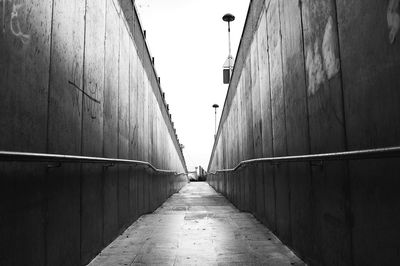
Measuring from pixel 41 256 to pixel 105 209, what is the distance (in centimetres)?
167

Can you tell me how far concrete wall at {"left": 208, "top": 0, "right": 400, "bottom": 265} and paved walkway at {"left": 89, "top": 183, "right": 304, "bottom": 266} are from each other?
0.27 m

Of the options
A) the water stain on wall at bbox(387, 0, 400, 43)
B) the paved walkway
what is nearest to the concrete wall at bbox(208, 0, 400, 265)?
the water stain on wall at bbox(387, 0, 400, 43)

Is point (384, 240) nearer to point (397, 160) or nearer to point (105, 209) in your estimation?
point (397, 160)

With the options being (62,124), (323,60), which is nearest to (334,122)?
(323,60)

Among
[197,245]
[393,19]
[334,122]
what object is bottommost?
[197,245]

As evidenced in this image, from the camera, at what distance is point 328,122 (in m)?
2.70

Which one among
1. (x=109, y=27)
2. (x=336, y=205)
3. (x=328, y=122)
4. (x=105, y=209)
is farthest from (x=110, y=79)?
(x=336, y=205)

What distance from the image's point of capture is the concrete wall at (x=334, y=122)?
6.24ft

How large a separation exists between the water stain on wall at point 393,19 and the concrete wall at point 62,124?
212 cm

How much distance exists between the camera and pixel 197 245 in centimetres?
409

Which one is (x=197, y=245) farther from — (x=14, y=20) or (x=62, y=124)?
(x=14, y=20)

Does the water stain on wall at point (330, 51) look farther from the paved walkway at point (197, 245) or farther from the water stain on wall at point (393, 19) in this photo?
the paved walkway at point (197, 245)

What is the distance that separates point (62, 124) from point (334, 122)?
2.15m

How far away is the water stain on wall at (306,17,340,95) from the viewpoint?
257 centimetres
